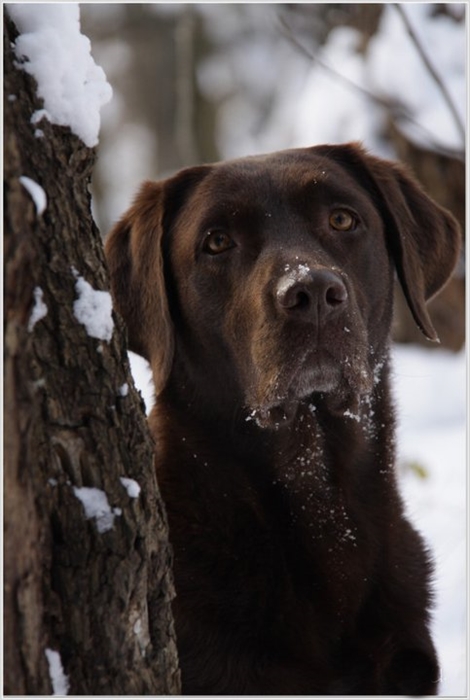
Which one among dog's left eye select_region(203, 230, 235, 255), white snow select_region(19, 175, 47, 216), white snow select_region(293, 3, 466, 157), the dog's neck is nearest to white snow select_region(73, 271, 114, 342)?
white snow select_region(19, 175, 47, 216)

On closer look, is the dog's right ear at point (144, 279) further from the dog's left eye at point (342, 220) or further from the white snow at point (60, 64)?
the white snow at point (60, 64)

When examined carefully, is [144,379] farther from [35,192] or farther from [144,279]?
[35,192]

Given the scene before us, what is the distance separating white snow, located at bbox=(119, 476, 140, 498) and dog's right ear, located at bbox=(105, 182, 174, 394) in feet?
3.68

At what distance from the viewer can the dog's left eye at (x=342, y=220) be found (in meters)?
3.54

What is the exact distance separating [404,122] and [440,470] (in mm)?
2799

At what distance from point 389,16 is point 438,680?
6183 millimetres

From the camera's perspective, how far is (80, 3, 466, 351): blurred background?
751cm

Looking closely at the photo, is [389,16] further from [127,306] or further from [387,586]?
[387,586]

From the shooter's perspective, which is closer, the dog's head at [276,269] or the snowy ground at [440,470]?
the dog's head at [276,269]

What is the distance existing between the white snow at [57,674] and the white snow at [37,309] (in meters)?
0.69

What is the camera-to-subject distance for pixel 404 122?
8016 mm

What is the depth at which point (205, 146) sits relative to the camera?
1955 cm

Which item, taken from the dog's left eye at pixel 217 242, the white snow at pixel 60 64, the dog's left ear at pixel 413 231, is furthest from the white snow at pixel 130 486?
the dog's left ear at pixel 413 231

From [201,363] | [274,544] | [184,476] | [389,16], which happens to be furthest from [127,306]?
[389,16]
